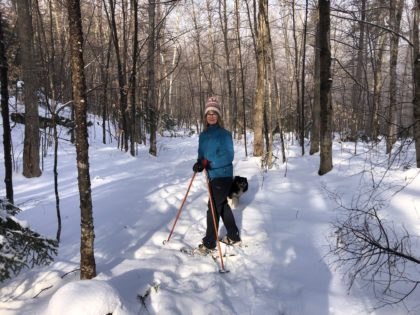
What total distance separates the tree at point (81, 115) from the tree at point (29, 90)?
6.68m

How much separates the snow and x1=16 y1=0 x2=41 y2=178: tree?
3.38ft

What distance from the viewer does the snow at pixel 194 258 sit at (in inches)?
122

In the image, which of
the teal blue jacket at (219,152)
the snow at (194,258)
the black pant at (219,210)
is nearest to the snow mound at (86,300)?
the snow at (194,258)

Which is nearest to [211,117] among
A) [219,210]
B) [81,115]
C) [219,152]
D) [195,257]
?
[219,152]

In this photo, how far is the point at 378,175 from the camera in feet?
22.2

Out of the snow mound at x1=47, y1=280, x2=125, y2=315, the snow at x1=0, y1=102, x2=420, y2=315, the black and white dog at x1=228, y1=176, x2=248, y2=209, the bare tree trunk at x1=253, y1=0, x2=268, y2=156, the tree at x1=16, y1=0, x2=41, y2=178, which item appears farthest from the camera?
the bare tree trunk at x1=253, y1=0, x2=268, y2=156

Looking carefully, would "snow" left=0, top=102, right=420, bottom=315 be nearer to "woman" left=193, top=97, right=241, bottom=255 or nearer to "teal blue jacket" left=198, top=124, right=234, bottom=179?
"woman" left=193, top=97, right=241, bottom=255

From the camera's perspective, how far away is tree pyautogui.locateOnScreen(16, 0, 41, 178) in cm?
891

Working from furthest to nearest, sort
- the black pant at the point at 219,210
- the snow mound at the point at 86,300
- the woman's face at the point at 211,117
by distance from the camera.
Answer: the woman's face at the point at 211,117
the black pant at the point at 219,210
the snow mound at the point at 86,300

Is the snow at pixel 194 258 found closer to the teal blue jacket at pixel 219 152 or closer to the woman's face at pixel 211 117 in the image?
the teal blue jacket at pixel 219 152

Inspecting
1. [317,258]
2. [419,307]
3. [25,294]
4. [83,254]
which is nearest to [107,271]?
[83,254]

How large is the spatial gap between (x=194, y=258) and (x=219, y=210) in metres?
0.75

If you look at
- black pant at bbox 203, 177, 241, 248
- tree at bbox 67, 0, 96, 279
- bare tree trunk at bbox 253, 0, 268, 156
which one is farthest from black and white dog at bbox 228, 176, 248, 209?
bare tree trunk at bbox 253, 0, 268, 156

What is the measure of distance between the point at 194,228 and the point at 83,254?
240cm
